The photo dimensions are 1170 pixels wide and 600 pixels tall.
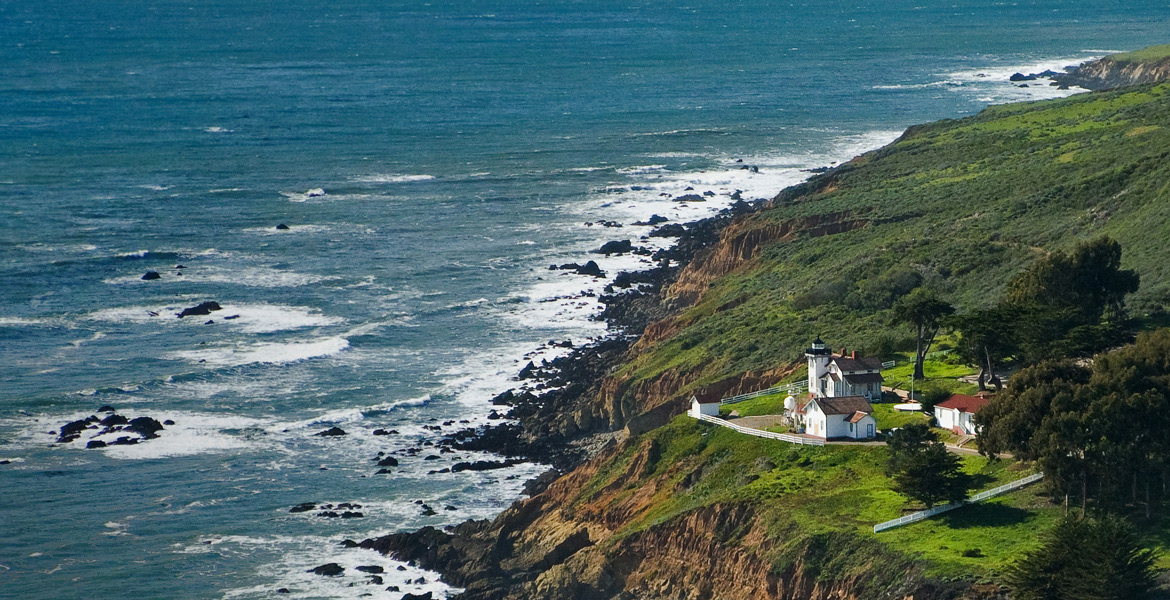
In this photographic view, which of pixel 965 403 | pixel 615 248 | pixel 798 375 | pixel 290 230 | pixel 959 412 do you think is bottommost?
pixel 290 230

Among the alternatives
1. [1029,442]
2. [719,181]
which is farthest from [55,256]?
[1029,442]

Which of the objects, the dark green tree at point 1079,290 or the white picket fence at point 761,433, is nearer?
the white picket fence at point 761,433

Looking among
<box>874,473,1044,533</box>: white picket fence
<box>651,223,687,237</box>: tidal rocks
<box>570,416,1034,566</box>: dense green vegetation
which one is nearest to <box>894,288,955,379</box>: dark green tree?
<box>570,416,1034,566</box>: dense green vegetation

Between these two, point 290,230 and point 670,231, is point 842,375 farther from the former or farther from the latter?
point 290,230

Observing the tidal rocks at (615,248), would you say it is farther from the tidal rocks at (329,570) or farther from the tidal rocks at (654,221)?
the tidal rocks at (329,570)

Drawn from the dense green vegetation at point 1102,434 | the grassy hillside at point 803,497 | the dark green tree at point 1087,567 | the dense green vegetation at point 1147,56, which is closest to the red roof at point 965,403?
the grassy hillside at point 803,497

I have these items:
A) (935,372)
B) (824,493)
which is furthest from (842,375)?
(824,493)
